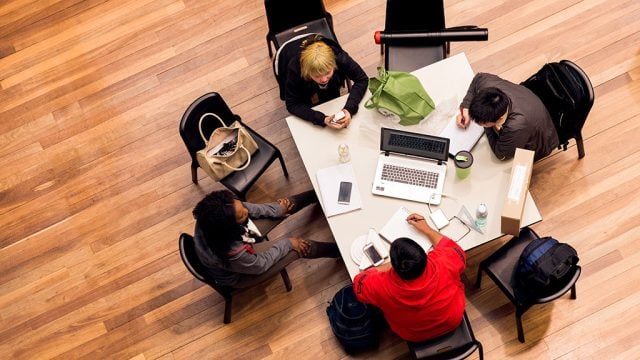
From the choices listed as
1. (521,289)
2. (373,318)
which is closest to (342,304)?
(373,318)

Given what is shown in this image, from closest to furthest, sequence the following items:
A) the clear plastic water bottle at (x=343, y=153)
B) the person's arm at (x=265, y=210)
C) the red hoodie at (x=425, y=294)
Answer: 1. the red hoodie at (x=425, y=294)
2. the clear plastic water bottle at (x=343, y=153)
3. the person's arm at (x=265, y=210)

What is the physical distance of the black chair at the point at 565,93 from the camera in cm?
360

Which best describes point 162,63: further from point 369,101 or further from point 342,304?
point 342,304

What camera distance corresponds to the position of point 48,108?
499 centimetres

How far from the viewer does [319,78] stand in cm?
382

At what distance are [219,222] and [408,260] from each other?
3.47ft

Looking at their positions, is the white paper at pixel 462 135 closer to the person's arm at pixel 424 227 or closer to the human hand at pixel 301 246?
the person's arm at pixel 424 227


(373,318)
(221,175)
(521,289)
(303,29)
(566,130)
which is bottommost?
(373,318)

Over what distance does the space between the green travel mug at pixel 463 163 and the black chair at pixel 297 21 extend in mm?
1497

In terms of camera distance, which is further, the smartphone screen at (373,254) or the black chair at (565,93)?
the black chair at (565,93)

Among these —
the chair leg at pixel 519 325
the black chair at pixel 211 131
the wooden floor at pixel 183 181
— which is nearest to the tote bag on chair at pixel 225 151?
the black chair at pixel 211 131

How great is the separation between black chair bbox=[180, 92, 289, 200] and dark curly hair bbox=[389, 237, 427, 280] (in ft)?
4.89

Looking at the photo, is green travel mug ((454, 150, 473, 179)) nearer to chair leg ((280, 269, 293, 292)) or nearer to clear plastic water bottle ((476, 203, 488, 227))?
clear plastic water bottle ((476, 203, 488, 227))

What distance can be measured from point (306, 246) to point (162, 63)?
2.20 meters
